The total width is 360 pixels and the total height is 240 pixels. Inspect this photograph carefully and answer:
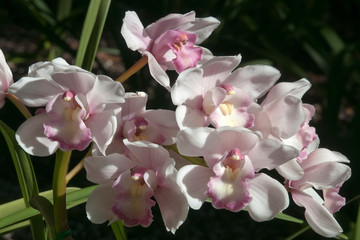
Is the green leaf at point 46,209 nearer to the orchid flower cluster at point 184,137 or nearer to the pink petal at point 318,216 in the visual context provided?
the orchid flower cluster at point 184,137

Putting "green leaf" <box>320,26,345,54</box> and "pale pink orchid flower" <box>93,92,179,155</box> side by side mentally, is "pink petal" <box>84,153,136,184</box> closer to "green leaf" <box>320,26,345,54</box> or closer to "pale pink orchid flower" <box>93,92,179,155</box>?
"pale pink orchid flower" <box>93,92,179,155</box>

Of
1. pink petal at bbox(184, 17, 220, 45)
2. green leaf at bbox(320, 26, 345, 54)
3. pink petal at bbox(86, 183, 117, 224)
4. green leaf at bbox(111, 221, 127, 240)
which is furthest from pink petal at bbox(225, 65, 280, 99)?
green leaf at bbox(320, 26, 345, 54)

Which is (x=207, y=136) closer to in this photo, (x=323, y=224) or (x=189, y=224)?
(x=323, y=224)

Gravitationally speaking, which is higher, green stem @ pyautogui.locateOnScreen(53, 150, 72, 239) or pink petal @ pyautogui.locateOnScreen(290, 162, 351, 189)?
pink petal @ pyautogui.locateOnScreen(290, 162, 351, 189)

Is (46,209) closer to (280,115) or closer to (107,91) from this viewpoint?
(107,91)

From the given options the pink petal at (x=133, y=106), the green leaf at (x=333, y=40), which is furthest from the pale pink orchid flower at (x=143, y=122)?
the green leaf at (x=333, y=40)
